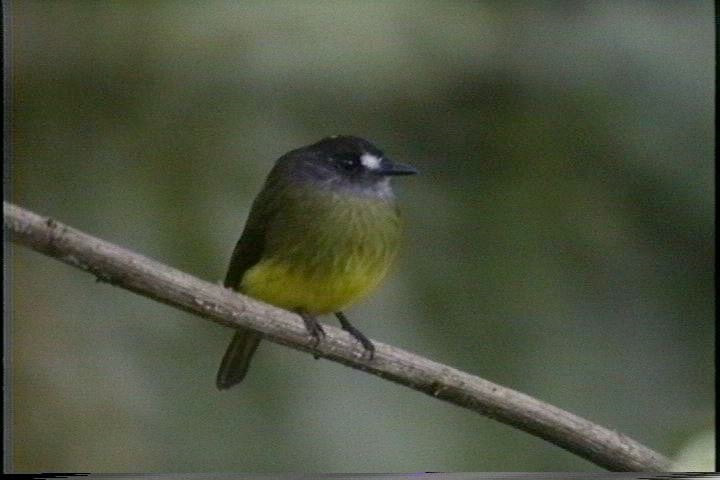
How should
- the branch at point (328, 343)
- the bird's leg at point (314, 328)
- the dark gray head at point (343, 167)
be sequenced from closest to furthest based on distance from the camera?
the branch at point (328, 343)
the bird's leg at point (314, 328)
the dark gray head at point (343, 167)

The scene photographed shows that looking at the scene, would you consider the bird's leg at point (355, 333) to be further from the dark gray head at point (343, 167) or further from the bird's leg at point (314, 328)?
the dark gray head at point (343, 167)

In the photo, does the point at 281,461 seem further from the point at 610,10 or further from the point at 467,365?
the point at 610,10

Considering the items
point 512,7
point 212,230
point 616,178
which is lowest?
point 212,230

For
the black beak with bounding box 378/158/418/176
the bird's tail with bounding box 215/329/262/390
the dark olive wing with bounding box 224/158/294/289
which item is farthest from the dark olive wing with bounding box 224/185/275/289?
the black beak with bounding box 378/158/418/176

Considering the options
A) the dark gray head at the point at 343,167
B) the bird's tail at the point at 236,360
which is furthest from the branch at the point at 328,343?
the dark gray head at the point at 343,167

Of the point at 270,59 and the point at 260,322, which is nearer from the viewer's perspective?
the point at 260,322

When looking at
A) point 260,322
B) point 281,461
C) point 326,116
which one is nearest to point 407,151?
point 326,116

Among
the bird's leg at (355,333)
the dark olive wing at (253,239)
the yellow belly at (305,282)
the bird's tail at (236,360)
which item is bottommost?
the bird's tail at (236,360)

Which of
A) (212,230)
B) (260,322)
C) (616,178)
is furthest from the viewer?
(616,178)
